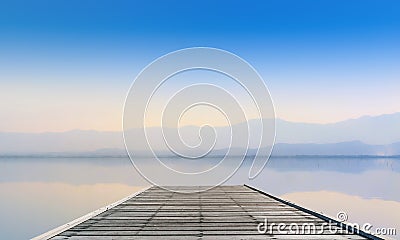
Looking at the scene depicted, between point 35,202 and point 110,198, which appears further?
point 110,198

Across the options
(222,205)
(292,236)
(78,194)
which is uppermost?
(78,194)

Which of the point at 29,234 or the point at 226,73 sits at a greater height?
the point at 226,73

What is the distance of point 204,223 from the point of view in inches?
274

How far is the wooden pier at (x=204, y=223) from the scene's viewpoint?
6.04 m

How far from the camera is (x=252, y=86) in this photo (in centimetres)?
1005

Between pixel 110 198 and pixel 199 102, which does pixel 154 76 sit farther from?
pixel 110 198

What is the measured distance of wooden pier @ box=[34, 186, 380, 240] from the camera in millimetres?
6035

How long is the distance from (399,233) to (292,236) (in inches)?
296

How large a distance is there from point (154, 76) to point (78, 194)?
55.6 feet

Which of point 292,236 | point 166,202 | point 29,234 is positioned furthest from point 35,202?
point 292,236

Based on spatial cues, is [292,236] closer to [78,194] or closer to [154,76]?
[154,76]

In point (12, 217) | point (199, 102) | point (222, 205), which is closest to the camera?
point (222, 205)

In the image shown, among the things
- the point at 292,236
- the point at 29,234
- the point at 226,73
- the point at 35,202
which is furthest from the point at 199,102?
the point at 35,202

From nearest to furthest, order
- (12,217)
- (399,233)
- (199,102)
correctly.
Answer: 1. (199,102)
2. (399,233)
3. (12,217)
